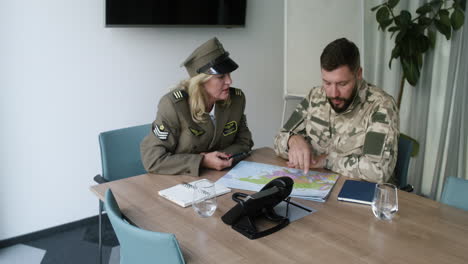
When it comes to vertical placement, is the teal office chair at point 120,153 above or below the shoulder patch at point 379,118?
below

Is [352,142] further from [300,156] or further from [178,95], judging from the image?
[178,95]

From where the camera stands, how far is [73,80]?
291cm

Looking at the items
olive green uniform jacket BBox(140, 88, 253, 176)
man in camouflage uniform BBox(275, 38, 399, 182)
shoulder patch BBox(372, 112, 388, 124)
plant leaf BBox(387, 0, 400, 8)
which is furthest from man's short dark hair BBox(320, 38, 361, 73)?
plant leaf BBox(387, 0, 400, 8)

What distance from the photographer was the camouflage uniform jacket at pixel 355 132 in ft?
6.15

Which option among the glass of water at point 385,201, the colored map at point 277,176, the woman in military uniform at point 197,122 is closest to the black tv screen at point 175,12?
the woman in military uniform at point 197,122

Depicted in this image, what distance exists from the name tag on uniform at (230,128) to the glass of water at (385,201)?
1.00 m

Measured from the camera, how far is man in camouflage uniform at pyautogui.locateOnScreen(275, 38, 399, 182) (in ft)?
6.19

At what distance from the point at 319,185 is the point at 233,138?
28.2 inches

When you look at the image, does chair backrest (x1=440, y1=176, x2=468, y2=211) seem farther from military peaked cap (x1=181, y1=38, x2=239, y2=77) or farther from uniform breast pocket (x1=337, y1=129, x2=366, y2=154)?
military peaked cap (x1=181, y1=38, x2=239, y2=77)

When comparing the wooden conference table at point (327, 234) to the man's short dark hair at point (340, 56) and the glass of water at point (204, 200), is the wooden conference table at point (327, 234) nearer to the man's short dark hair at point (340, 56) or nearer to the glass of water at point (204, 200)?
the glass of water at point (204, 200)

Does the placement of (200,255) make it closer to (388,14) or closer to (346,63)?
(346,63)

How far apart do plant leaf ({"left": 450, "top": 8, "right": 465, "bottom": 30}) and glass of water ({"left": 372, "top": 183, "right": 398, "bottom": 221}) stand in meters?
2.23

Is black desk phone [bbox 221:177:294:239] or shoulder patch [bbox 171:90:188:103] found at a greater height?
shoulder patch [bbox 171:90:188:103]

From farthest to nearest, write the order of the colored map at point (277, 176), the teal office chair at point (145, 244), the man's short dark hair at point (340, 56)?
the man's short dark hair at point (340, 56) < the colored map at point (277, 176) < the teal office chair at point (145, 244)
